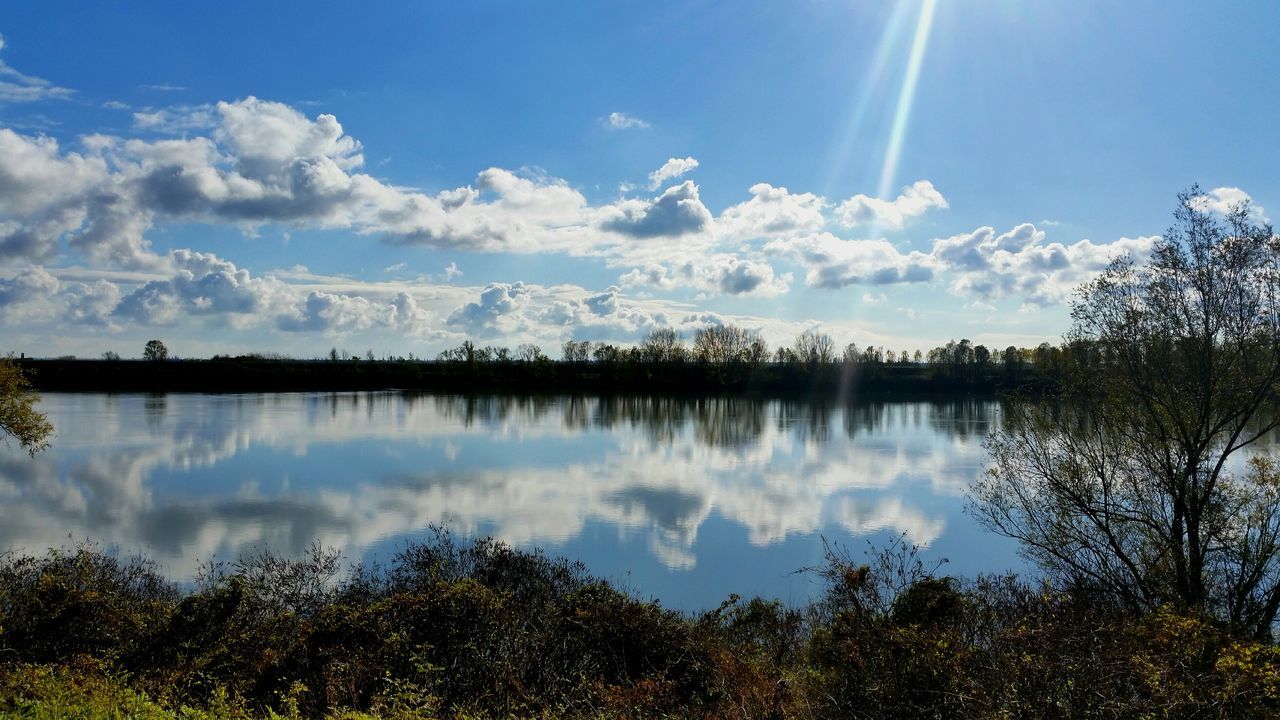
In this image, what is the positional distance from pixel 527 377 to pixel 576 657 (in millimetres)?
110648

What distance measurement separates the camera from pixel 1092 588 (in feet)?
47.3

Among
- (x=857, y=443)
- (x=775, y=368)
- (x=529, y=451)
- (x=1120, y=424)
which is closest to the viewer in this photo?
(x=1120, y=424)

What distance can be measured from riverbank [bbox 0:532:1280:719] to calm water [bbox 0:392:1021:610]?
5.74 meters

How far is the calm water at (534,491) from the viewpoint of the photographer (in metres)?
20.3

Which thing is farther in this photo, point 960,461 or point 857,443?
point 857,443

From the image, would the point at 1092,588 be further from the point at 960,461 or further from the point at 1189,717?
the point at 960,461

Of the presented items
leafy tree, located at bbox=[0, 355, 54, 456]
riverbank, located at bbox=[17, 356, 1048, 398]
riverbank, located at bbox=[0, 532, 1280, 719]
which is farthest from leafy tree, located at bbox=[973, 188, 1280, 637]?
riverbank, located at bbox=[17, 356, 1048, 398]

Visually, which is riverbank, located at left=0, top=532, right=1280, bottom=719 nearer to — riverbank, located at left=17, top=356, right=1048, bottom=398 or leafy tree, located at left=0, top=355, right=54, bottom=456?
leafy tree, located at left=0, top=355, right=54, bottom=456

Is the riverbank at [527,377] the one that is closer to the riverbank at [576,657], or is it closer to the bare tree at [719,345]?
the bare tree at [719,345]

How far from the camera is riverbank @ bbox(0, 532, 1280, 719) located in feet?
19.8

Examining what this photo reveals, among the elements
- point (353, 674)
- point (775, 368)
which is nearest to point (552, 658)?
point (353, 674)

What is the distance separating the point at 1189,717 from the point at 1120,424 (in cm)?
1258

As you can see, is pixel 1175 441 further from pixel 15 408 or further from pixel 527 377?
pixel 527 377

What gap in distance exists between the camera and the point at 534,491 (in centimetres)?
2953
